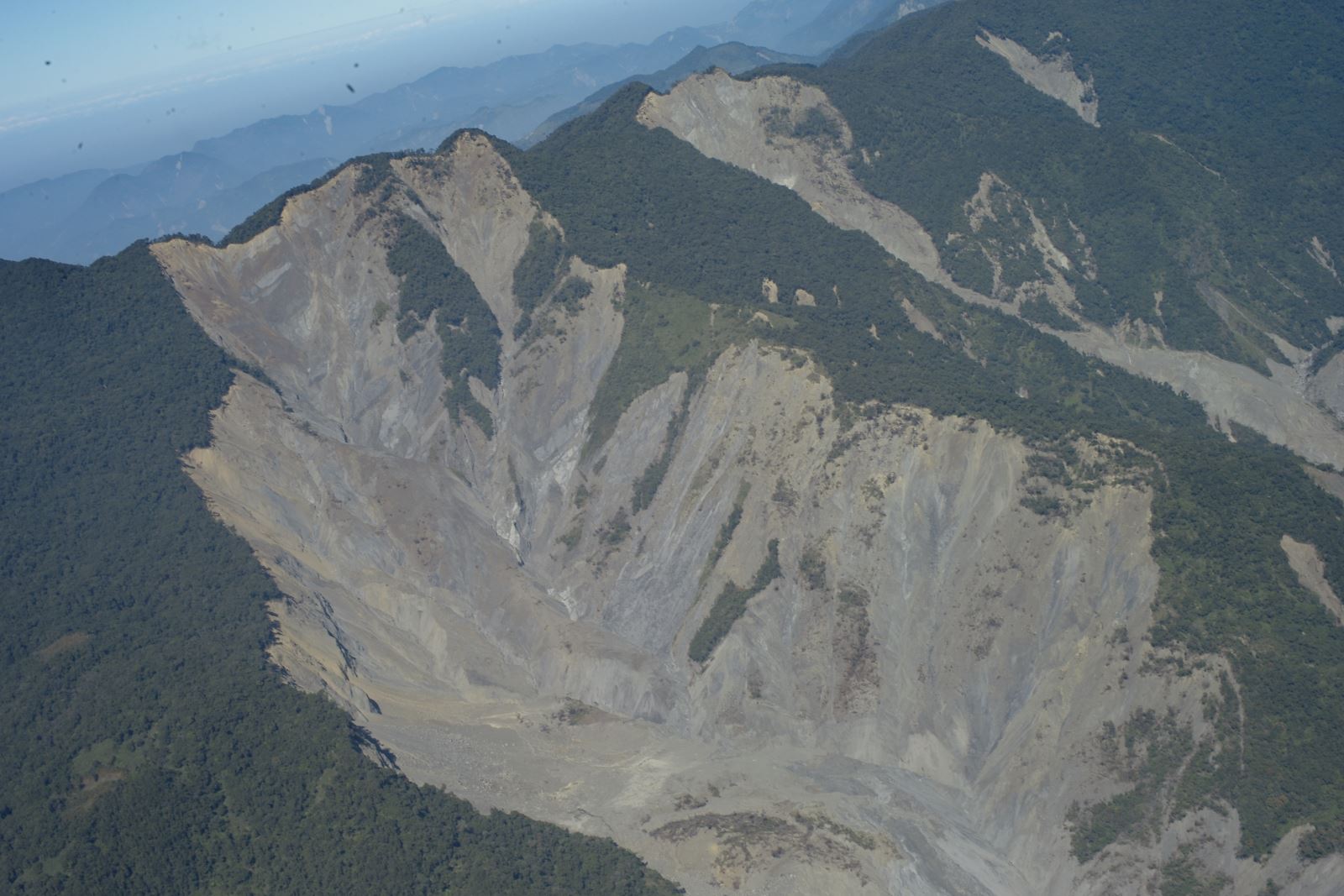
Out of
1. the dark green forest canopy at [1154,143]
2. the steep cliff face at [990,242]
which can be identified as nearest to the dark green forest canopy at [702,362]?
the dark green forest canopy at [1154,143]

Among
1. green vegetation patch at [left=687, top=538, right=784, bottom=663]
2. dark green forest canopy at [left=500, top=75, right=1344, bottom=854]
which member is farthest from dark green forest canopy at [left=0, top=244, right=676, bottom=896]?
dark green forest canopy at [left=500, top=75, right=1344, bottom=854]

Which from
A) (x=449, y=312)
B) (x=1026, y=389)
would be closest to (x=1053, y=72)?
(x=1026, y=389)

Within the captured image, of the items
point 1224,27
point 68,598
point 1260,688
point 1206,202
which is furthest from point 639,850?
point 1224,27

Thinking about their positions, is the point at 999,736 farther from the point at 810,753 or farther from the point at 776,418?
the point at 776,418

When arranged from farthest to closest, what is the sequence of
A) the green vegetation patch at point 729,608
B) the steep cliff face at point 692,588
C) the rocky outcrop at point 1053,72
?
the rocky outcrop at point 1053,72 → the green vegetation patch at point 729,608 → the steep cliff face at point 692,588

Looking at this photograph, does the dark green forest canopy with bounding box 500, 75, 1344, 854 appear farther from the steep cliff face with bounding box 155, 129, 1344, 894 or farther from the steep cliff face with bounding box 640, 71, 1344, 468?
the steep cliff face with bounding box 640, 71, 1344, 468

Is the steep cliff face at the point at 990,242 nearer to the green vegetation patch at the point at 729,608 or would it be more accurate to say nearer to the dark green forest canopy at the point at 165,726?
the green vegetation patch at the point at 729,608
